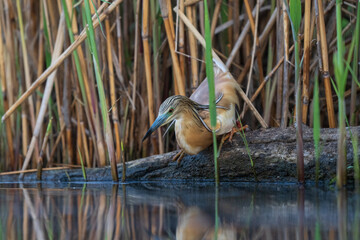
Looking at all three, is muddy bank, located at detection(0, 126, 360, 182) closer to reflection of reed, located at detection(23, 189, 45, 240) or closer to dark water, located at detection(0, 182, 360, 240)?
dark water, located at detection(0, 182, 360, 240)

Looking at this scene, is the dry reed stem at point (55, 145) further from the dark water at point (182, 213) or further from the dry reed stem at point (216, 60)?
the dry reed stem at point (216, 60)

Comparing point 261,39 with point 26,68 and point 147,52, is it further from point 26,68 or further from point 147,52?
point 26,68

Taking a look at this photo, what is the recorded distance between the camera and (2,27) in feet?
13.1

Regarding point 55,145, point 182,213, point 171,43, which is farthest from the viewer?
point 55,145

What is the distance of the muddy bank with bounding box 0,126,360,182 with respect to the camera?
2926 millimetres

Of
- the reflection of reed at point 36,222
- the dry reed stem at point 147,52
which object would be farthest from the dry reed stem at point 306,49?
the reflection of reed at point 36,222

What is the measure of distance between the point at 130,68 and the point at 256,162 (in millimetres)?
1506

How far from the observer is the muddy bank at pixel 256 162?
2926 mm

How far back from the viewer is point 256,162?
3.03m

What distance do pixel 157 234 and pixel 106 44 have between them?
2.21 m

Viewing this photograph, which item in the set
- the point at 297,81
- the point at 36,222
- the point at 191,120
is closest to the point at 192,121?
the point at 191,120

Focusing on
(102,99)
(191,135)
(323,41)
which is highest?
(323,41)

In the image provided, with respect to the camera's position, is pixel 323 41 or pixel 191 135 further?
pixel 191 135

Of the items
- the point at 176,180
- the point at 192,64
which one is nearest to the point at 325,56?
the point at 192,64
